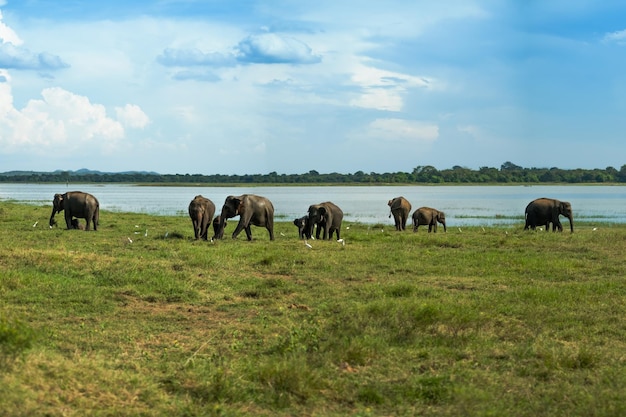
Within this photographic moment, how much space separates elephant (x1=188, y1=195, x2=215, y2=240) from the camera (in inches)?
832

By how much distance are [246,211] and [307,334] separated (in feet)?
44.4

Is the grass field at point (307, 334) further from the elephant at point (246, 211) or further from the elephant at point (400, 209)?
the elephant at point (400, 209)

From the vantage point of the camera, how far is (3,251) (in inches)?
A: 609

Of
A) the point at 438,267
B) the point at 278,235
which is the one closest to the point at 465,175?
the point at 278,235

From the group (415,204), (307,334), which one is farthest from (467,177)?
(307,334)

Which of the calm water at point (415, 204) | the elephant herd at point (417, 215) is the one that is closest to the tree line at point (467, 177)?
the calm water at point (415, 204)

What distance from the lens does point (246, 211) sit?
72.2 feet

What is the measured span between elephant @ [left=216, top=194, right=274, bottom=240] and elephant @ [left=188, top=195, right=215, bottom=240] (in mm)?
489

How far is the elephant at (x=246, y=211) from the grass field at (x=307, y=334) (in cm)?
449

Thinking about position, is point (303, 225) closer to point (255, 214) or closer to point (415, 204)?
point (255, 214)

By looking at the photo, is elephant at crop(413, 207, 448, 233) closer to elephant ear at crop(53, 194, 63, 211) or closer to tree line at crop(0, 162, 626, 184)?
elephant ear at crop(53, 194, 63, 211)

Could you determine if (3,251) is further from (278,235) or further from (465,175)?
(465,175)

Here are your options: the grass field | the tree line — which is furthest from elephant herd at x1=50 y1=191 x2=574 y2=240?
the tree line

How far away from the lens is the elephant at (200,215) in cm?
2114
